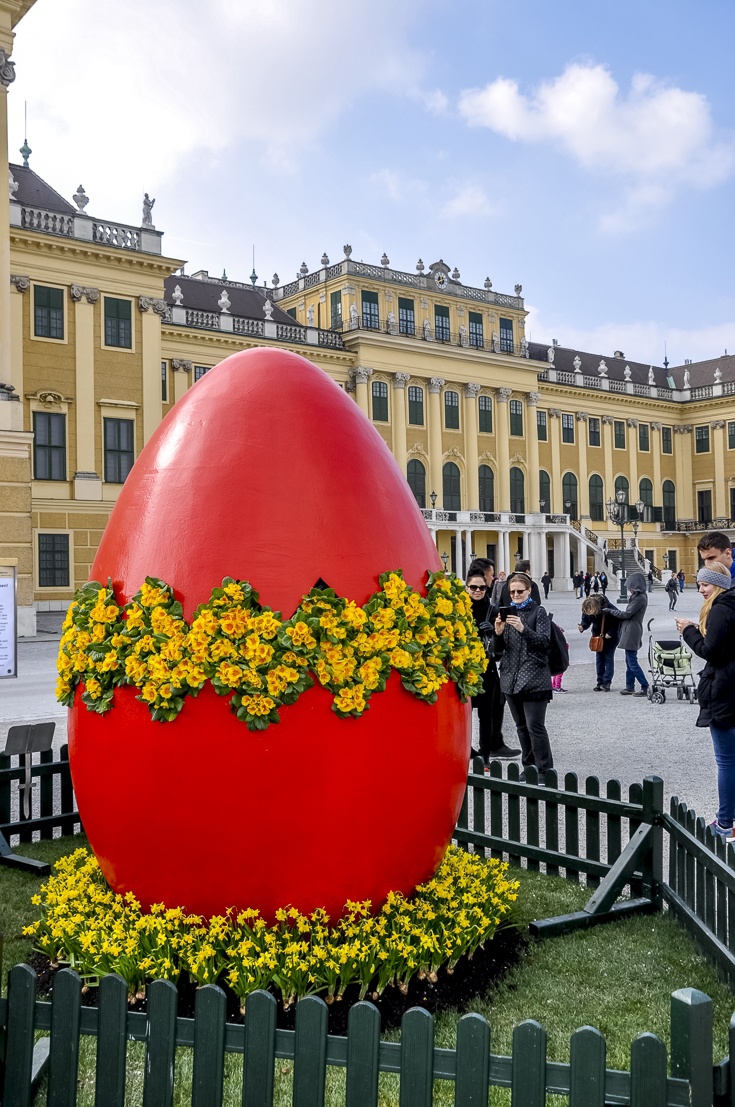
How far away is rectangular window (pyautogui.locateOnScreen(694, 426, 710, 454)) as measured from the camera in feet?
225

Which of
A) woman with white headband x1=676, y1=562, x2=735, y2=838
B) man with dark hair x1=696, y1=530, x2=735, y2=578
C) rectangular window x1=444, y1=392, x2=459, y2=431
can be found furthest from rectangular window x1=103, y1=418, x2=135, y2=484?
woman with white headband x1=676, y1=562, x2=735, y2=838

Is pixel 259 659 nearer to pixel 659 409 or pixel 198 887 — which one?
pixel 198 887

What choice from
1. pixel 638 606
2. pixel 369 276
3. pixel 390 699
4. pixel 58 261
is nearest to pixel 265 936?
pixel 390 699

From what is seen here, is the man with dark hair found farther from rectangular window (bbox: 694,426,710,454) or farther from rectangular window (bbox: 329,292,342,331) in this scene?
rectangular window (bbox: 694,426,710,454)

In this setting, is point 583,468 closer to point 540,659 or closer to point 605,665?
point 605,665

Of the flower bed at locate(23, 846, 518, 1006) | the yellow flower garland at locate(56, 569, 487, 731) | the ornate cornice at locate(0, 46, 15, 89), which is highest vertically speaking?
the ornate cornice at locate(0, 46, 15, 89)

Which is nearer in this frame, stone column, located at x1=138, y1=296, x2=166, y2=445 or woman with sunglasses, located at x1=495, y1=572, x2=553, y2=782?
woman with sunglasses, located at x1=495, y1=572, x2=553, y2=782

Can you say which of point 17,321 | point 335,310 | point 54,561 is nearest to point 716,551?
point 54,561

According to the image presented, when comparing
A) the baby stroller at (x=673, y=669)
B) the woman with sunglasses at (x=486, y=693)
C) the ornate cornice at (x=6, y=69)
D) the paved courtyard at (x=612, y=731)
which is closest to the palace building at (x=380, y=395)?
the ornate cornice at (x=6, y=69)

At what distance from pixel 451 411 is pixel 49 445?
87.2ft

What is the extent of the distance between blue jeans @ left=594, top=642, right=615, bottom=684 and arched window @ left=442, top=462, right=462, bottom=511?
39.7 meters

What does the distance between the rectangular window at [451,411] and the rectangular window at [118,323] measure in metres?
22.9

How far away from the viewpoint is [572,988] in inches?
158

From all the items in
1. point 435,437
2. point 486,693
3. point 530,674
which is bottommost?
point 486,693
